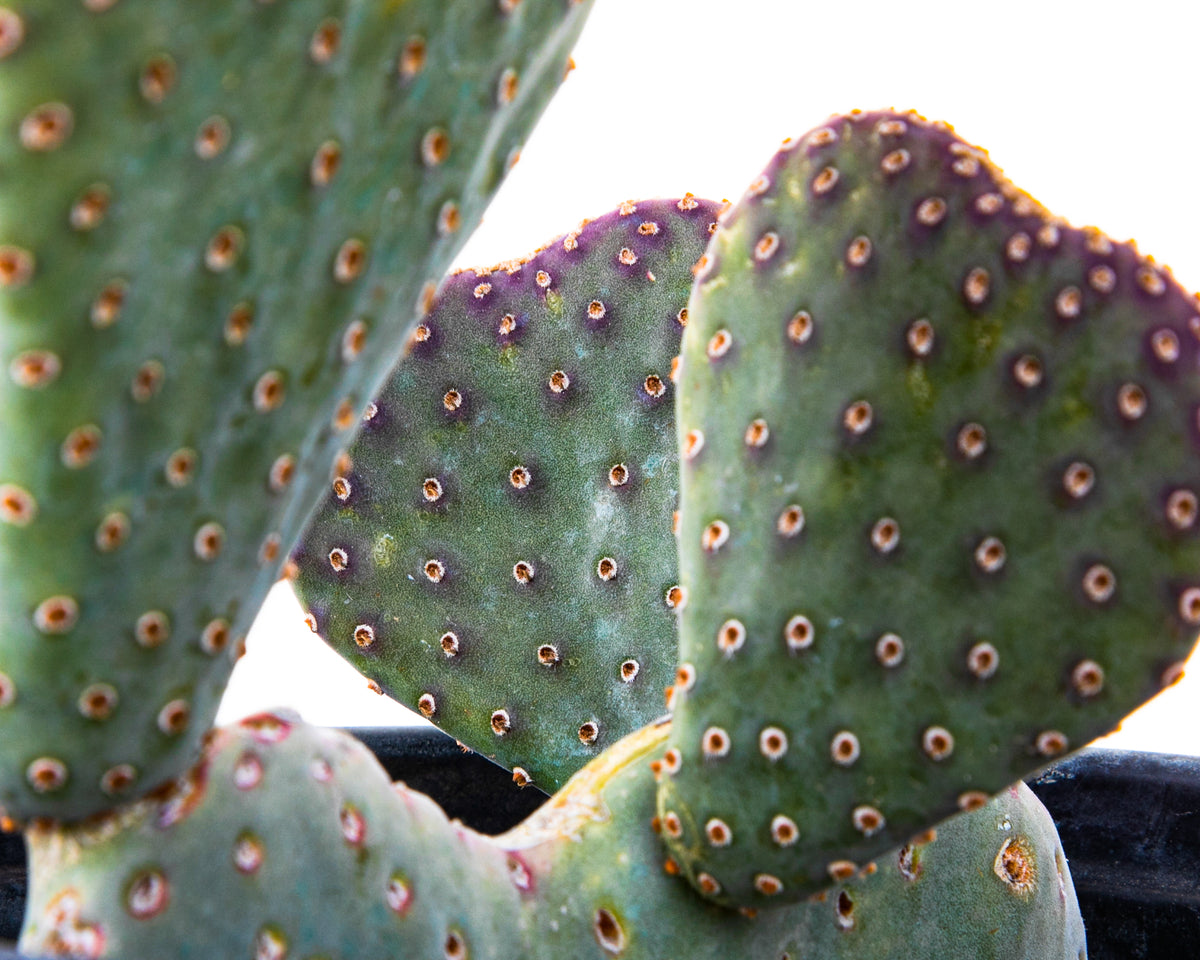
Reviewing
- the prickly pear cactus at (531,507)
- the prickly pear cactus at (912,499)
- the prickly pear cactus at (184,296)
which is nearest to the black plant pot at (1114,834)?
the prickly pear cactus at (531,507)

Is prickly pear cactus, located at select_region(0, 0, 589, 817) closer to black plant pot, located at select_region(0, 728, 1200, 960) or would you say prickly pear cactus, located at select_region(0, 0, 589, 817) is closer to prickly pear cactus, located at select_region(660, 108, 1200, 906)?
prickly pear cactus, located at select_region(660, 108, 1200, 906)

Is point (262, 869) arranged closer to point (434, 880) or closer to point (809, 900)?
point (434, 880)

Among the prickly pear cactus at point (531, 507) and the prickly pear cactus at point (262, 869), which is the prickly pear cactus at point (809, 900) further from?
the prickly pear cactus at point (531, 507)

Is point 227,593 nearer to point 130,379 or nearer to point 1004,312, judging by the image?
point 130,379

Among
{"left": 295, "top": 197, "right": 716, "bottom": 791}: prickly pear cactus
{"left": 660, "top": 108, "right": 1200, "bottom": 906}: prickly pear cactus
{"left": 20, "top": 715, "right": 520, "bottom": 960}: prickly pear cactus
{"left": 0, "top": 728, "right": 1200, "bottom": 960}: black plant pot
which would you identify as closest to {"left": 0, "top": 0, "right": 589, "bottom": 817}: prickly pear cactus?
{"left": 20, "top": 715, "right": 520, "bottom": 960}: prickly pear cactus

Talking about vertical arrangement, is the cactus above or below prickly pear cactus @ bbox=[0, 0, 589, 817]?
below

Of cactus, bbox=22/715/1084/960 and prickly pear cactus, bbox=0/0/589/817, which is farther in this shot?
cactus, bbox=22/715/1084/960
